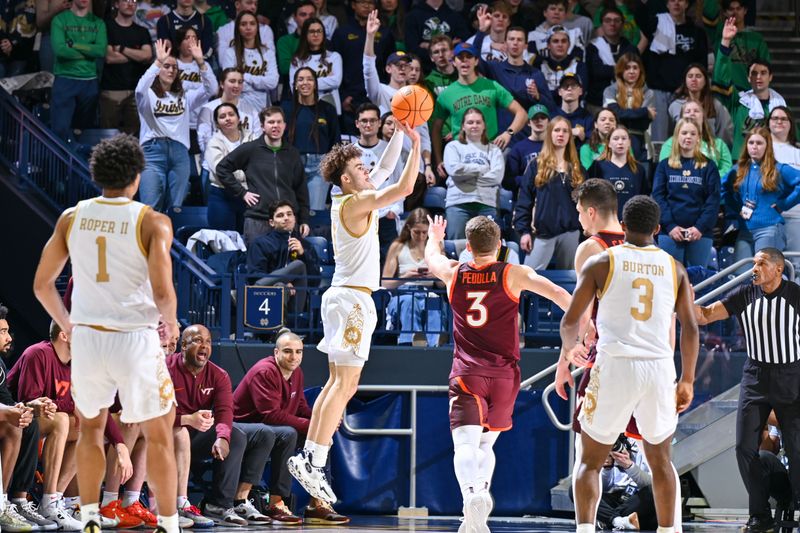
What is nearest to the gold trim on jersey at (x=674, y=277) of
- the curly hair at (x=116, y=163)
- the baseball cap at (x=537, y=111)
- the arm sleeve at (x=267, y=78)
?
the curly hair at (x=116, y=163)

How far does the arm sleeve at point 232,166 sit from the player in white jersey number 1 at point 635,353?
6.38 metres

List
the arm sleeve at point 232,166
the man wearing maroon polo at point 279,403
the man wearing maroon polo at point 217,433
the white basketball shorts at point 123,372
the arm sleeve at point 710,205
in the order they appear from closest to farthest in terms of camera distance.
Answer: the white basketball shorts at point 123,372, the man wearing maroon polo at point 217,433, the man wearing maroon polo at point 279,403, the arm sleeve at point 232,166, the arm sleeve at point 710,205

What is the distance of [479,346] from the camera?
8.74 m

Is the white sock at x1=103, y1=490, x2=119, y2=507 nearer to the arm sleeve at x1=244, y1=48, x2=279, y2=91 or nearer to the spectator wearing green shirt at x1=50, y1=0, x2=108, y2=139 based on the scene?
the spectator wearing green shirt at x1=50, y1=0, x2=108, y2=139

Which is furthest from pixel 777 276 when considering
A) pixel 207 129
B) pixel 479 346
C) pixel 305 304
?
pixel 207 129

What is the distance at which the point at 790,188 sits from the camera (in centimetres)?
1362

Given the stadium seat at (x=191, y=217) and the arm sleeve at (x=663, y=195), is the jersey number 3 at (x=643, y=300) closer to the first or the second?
the arm sleeve at (x=663, y=195)

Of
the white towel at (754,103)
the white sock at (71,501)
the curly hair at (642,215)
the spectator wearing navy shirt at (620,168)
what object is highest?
the white towel at (754,103)

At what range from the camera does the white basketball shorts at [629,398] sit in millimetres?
7227

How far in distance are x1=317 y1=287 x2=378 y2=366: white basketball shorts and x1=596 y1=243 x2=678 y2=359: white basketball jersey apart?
198 cm

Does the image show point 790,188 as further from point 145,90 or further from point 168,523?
point 168,523

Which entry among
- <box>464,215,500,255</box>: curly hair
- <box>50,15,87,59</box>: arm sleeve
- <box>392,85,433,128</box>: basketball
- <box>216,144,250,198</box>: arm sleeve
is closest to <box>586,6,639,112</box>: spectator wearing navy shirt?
<box>216,144,250,198</box>: arm sleeve

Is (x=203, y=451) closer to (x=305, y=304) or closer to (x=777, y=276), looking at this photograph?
(x=305, y=304)

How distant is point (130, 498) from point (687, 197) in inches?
253
